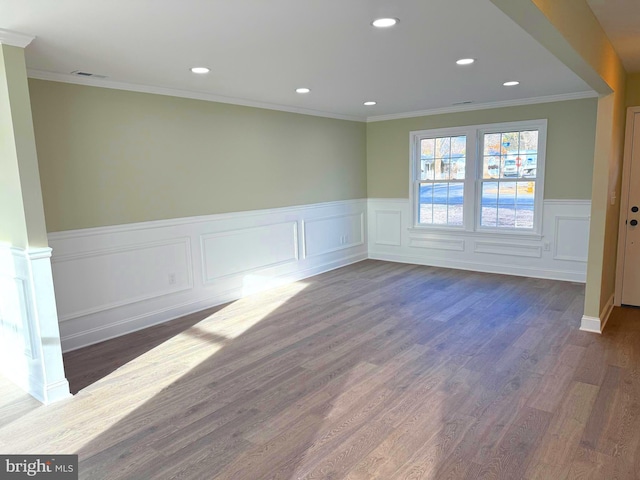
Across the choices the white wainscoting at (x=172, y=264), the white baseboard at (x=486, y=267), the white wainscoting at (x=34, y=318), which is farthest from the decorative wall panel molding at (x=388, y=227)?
the white wainscoting at (x=34, y=318)

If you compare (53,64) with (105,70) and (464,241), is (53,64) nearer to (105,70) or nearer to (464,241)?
(105,70)

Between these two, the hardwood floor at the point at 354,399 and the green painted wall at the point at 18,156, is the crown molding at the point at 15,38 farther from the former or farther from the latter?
the hardwood floor at the point at 354,399

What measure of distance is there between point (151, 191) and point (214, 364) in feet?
6.25

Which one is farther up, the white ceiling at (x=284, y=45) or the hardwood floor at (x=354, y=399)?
the white ceiling at (x=284, y=45)

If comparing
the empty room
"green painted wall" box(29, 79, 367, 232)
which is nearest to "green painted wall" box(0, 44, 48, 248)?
the empty room

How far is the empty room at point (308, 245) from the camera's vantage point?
2.35 metres

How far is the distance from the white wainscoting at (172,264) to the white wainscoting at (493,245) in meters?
1.16

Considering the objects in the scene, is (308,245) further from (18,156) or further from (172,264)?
→ (18,156)

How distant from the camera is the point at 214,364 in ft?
11.1

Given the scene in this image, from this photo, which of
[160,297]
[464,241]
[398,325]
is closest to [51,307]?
[160,297]

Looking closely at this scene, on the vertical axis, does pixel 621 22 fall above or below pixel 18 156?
above

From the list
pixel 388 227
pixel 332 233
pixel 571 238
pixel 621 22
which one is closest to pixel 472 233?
Answer: pixel 571 238

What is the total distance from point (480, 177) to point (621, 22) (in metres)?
3.31

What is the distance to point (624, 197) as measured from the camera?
14.5 feet
